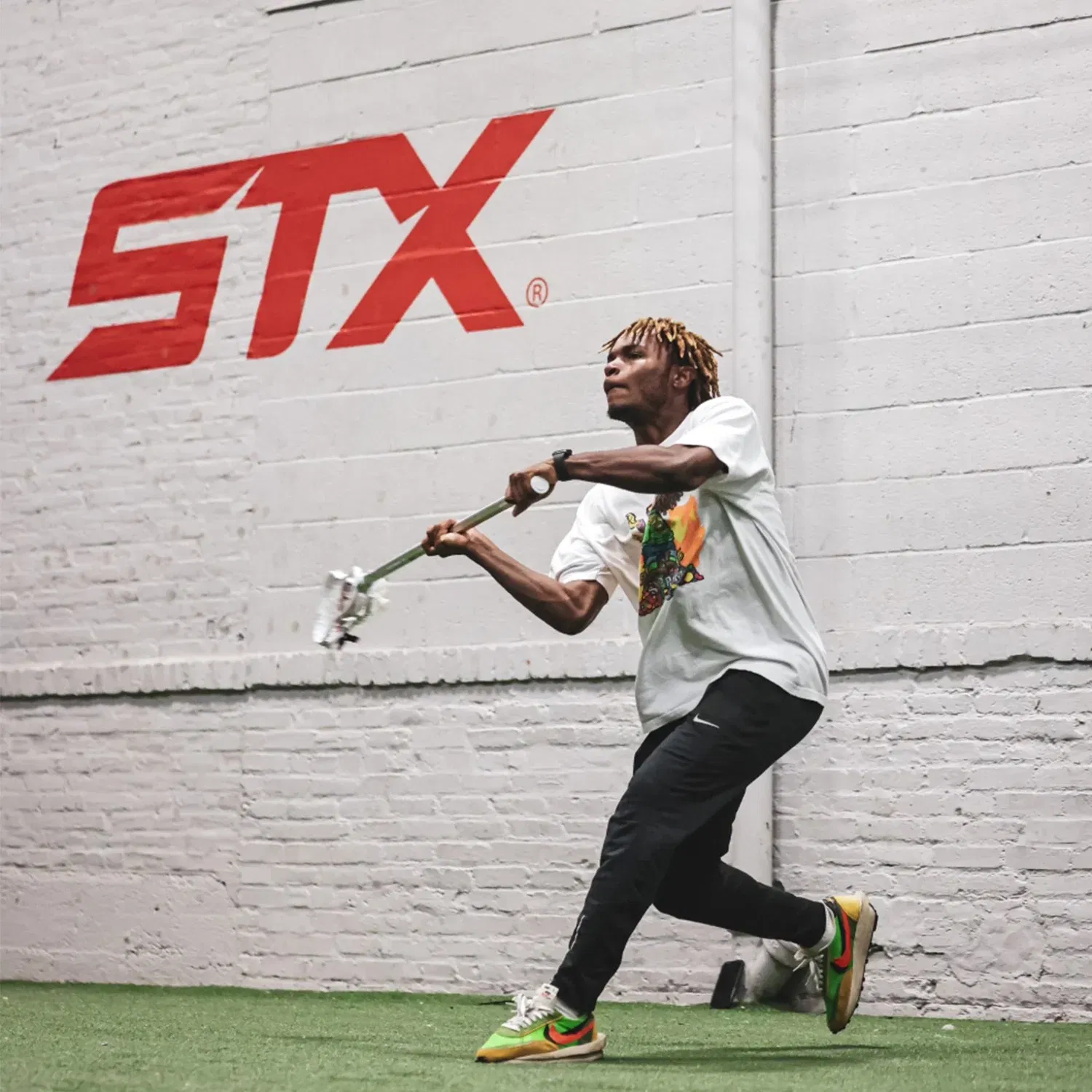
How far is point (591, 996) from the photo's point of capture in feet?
10.4

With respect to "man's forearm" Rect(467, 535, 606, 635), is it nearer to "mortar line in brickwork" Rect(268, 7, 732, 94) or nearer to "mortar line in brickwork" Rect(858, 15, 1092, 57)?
"mortar line in brickwork" Rect(858, 15, 1092, 57)

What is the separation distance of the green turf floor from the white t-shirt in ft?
2.42

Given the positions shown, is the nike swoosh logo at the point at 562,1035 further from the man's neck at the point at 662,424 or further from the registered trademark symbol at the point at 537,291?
the registered trademark symbol at the point at 537,291

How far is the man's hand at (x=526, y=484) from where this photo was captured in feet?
10.6

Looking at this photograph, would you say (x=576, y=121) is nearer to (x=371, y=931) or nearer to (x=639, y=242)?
(x=639, y=242)

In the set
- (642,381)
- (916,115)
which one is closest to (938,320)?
(916,115)

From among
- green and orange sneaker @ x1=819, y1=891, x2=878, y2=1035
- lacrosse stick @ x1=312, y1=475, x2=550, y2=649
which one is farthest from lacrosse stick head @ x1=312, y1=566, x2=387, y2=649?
green and orange sneaker @ x1=819, y1=891, x2=878, y2=1035

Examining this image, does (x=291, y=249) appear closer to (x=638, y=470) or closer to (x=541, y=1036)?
(x=638, y=470)

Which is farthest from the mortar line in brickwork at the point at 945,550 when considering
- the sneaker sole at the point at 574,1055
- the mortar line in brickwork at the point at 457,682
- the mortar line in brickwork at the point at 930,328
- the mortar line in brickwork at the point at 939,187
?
the sneaker sole at the point at 574,1055

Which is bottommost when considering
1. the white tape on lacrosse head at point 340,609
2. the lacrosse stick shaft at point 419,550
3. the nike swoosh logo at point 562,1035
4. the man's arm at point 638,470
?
the nike swoosh logo at point 562,1035

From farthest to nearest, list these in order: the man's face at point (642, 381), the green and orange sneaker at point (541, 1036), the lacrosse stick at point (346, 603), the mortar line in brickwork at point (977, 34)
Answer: the mortar line in brickwork at point (977, 34) < the lacrosse stick at point (346, 603) < the man's face at point (642, 381) < the green and orange sneaker at point (541, 1036)

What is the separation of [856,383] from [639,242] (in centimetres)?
87

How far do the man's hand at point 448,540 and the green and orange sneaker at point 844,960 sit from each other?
Answer: 105 cm

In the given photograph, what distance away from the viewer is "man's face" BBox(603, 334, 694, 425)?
367cm
